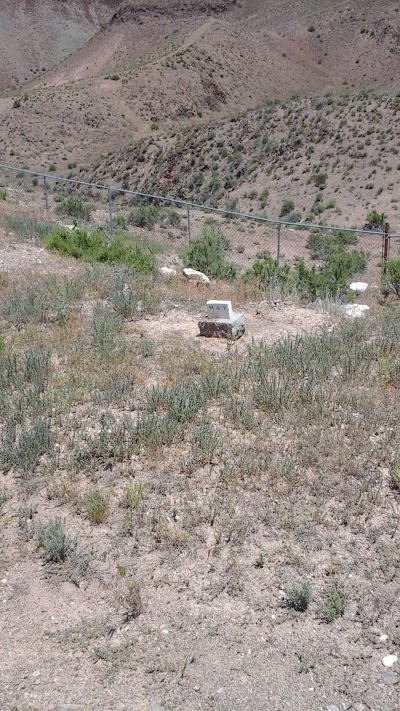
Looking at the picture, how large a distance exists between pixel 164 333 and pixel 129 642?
600cm

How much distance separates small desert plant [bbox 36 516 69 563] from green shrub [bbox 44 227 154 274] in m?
9.00

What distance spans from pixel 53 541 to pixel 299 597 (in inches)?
71.8

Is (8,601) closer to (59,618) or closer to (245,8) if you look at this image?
(59,618)

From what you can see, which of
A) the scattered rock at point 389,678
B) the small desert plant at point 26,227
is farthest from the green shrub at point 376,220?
the scattered rock at point 389,678

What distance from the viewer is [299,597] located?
15.0ft

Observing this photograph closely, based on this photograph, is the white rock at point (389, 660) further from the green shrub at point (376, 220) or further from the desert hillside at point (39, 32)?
the desert hillside at point (39, 32)

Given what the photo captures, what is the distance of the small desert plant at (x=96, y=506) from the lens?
546 centimetres

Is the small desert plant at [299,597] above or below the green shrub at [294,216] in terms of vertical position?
below

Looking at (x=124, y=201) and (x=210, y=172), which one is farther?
(x=210, y=172)

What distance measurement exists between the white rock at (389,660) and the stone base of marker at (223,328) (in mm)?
5701

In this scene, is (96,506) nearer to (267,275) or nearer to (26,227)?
(267,275)

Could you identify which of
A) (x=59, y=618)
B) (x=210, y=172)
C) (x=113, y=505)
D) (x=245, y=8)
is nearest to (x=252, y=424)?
(x=113, y=505)

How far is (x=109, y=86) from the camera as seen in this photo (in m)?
62.3

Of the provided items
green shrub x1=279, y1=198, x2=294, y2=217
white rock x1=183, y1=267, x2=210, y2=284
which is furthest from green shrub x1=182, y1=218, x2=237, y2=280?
green shrub x1=279, y1=198, x2=294, y2=217
